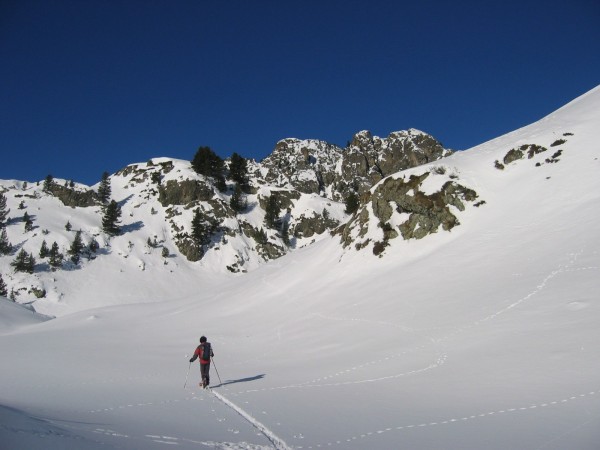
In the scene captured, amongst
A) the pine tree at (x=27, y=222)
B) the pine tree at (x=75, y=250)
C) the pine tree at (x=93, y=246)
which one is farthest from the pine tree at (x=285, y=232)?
the pine tree at (x=27, y=222)

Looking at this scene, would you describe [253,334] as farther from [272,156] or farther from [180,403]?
[272,156]

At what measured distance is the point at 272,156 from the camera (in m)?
135

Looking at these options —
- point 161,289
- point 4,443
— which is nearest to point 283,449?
point 4,443

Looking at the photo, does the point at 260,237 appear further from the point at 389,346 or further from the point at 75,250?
the point at 389,346

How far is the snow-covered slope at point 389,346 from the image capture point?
6.88 meters

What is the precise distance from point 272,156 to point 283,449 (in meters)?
132

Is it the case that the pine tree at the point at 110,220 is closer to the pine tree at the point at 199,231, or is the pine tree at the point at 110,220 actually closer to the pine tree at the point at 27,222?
the pine tree at the point at 27,222

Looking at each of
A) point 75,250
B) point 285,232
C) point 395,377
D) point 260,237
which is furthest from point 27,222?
point 395,377

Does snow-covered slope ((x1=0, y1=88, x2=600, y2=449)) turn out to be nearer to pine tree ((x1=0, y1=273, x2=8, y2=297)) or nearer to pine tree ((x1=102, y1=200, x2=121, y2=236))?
pine tree ((x1=0, y1=273, x2=8, y2=297))

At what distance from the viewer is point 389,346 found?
14820 millimetres

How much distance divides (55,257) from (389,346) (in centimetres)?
5498

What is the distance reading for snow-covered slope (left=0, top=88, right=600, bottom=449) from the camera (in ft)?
22.6

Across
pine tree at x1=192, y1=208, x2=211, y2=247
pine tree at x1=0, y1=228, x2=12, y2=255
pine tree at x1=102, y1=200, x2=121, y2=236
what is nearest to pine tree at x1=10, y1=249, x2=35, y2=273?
pine tree at x1=0, y1=228, x2=12, y2=255

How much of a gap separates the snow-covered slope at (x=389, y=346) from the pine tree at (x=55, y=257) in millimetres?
23778
